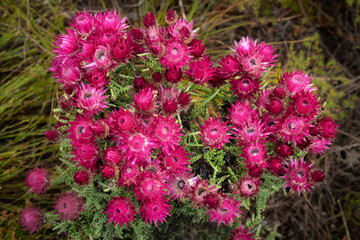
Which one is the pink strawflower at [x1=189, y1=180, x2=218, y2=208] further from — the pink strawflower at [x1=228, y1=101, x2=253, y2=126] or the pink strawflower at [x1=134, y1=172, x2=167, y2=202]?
the pink strawflower at [x1=228, y1=101, x2=253, y2=126]

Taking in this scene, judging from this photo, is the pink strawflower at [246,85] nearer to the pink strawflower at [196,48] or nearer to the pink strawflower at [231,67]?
the pink strawflower at [231,67]

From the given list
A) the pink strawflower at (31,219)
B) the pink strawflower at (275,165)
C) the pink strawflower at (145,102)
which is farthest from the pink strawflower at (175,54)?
the pink strawflower at (31,219)

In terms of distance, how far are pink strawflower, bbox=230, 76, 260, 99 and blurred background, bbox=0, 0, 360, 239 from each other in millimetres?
1333

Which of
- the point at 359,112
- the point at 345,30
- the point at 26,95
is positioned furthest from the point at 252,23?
the point at 26,95

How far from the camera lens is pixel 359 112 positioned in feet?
10.6

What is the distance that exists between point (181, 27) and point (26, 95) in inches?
75.8

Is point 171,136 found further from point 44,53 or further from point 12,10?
point 12,10

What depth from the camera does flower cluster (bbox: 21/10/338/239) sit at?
4.69ft

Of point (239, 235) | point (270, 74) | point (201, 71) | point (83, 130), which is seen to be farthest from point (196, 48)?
point (270, 74)

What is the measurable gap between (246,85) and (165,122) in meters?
0.55

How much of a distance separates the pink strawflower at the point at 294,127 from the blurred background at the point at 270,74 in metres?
1.23

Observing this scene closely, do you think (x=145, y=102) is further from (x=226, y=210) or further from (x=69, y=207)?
(x=69, y=207)

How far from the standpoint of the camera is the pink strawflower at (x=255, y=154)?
1.46m

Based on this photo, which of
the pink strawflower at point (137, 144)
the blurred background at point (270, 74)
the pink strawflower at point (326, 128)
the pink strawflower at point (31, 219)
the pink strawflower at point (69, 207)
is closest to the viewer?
the pink strawflower at point (137, 144)
